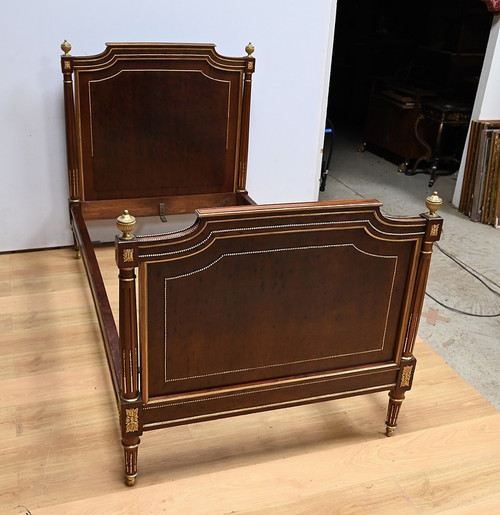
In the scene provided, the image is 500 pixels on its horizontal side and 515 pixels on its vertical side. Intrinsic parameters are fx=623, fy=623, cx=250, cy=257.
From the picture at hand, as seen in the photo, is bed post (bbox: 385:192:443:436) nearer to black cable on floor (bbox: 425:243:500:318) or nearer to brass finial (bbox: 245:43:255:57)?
black cable on floor (bbox: 425:243:500:318)

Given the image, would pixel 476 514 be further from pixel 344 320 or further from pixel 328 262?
pixel 328 262

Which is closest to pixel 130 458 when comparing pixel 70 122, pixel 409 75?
pixel 70 122

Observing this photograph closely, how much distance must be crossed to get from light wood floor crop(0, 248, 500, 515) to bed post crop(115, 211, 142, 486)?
0.15 meters

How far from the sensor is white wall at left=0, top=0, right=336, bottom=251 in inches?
112

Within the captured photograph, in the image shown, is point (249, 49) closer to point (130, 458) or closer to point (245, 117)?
point (245, 117)

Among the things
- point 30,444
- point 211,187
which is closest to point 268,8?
point 211,187

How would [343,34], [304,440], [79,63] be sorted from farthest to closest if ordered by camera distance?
1. [343,34]
2. [79,63]
3. [304,440]

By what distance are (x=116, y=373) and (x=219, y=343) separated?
0.35 m

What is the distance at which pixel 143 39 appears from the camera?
9.85 ft

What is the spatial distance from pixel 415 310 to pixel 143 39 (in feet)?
6.39

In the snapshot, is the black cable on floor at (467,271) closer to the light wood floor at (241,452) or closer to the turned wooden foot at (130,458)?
the light wood floor at (241,452)

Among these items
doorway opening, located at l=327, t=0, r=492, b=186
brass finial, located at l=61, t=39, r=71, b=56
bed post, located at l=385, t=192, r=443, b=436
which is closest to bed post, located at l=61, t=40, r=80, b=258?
brass finial, located at l=61, t=39, r=71, b=56

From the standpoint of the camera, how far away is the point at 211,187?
3.15 meters

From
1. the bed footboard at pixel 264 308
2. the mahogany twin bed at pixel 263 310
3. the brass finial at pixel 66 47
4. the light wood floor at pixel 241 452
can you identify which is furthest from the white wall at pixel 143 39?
the bed footboard at pixel 264 308
